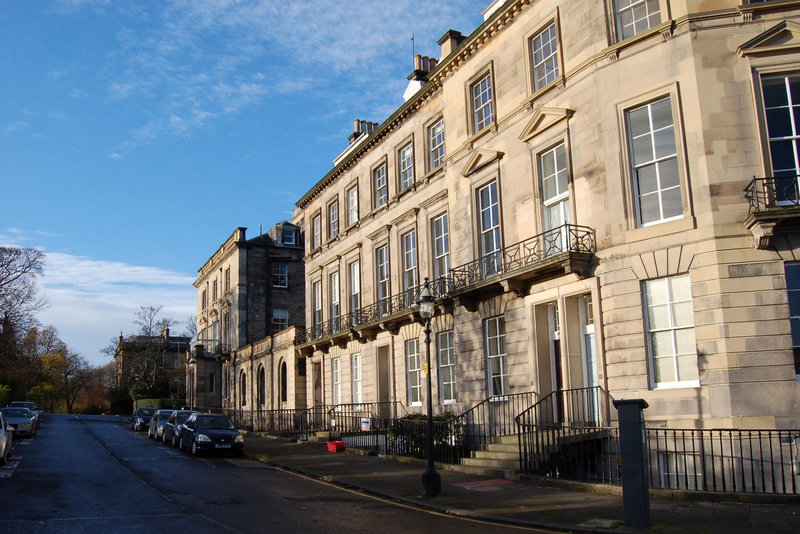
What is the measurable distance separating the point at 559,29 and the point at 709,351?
918 centimetres

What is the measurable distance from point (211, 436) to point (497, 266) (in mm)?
11348

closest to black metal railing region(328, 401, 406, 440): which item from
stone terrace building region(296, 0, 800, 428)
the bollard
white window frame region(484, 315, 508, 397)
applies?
stone terrace building region(296, 0, 800, 428)

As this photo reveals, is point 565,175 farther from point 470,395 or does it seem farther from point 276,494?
point 276,494

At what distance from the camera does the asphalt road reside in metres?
10.7

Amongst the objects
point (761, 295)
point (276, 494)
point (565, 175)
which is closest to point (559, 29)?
point (565, 175)

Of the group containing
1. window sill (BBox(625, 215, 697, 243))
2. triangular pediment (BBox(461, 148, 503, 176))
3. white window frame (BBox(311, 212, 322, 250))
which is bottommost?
window sill (BBox(625, 215, 697, 243))

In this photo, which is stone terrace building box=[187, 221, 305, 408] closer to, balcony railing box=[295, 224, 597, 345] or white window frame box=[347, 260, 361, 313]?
white window frame box=[347, 260, 361, 313]

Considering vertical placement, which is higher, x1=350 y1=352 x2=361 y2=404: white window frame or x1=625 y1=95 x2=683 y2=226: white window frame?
x1=625 y1=95 x2=683 y2=226: white window frame

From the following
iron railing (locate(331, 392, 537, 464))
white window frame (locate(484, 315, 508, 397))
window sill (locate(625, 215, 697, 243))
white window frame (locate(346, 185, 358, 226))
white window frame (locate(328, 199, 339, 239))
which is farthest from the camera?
white window frame (locate(328, 199, 339, 239))

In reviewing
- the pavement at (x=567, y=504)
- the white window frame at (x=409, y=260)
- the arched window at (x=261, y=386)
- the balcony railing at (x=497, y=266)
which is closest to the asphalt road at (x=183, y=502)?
the pavement at (x=567, y=504)

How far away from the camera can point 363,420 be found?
2473cm

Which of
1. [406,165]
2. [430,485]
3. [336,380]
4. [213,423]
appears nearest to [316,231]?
[336,380]

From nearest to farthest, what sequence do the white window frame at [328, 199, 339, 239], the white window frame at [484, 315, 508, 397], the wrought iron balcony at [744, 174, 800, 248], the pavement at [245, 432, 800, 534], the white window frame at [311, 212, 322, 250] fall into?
the pavement at [245, 432, 800, 534]
the wrought iron balcony at [744, 174, 800, 248]
the white window frame at [484, 315, 508, 397]
the white window frame at [328, 199, 339, 239]
the white window frame at [311, 212, 322, 250]

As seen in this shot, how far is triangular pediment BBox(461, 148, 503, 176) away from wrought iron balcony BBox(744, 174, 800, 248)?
7.60 m
